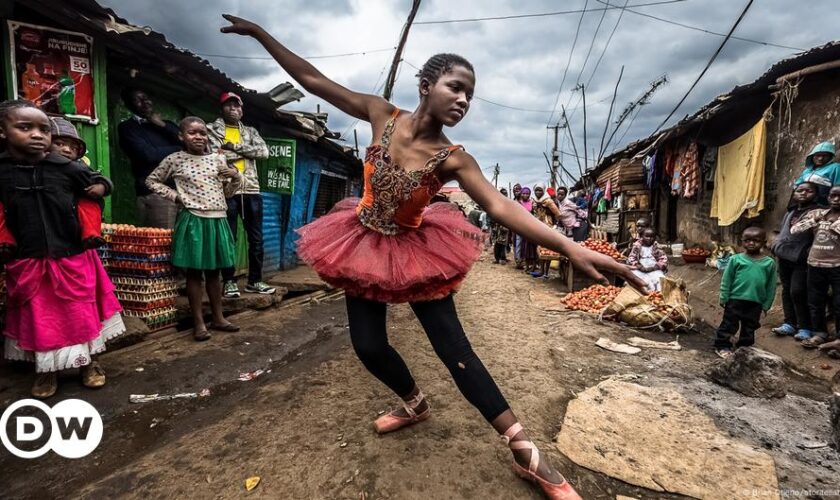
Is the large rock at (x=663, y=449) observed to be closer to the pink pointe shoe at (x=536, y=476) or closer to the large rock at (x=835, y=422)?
the pink pointe shoe at (x=536, y=476)

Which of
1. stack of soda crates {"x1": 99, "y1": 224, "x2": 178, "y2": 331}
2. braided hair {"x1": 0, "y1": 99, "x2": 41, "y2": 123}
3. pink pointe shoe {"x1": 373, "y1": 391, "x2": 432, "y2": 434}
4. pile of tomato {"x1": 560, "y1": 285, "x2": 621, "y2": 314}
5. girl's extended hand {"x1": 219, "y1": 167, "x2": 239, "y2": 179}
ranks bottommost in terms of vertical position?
pile of tomato {"x1": 560, "y1": 285, "x2": 621, "y2": 314}

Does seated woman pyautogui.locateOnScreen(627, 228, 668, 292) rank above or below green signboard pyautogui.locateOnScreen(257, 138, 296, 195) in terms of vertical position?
below

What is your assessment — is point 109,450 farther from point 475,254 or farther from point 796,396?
point 796,396

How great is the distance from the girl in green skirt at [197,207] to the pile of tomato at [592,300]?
463 cm

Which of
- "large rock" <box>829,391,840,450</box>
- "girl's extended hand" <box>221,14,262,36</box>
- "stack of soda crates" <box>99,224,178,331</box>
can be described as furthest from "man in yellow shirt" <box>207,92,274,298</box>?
"large rock" <box>829,391,840,450</box>

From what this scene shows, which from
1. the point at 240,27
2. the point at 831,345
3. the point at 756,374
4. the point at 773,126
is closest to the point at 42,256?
the point at 240,27

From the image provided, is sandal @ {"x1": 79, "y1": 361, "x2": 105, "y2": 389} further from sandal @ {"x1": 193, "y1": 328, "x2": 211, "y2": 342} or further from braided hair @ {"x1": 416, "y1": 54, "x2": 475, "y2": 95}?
braided hair @ {"x1": 416, "y1": 54, "x2": 475, "y2": 95}

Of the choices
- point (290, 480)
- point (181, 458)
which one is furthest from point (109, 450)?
point (290, 480)

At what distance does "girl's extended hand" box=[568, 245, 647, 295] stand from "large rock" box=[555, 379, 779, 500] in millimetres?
1131

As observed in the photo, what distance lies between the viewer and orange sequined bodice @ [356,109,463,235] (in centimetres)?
174

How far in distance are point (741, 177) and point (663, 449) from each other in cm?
670

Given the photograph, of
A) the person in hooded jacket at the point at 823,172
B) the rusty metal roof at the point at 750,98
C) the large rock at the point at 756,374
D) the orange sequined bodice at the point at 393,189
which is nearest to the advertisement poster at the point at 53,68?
the orange sequined bodice at the point at 393,189

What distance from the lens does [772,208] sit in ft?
21.0

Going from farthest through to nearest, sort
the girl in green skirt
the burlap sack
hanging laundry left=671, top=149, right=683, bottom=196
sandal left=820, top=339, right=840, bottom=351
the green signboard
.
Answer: hanging laundry left=671, top=149, right=683, bottom=196
the green signboard
the burlap sack
sandal left=820, top=339, right=840, bottom=351
the girl in green skirt
